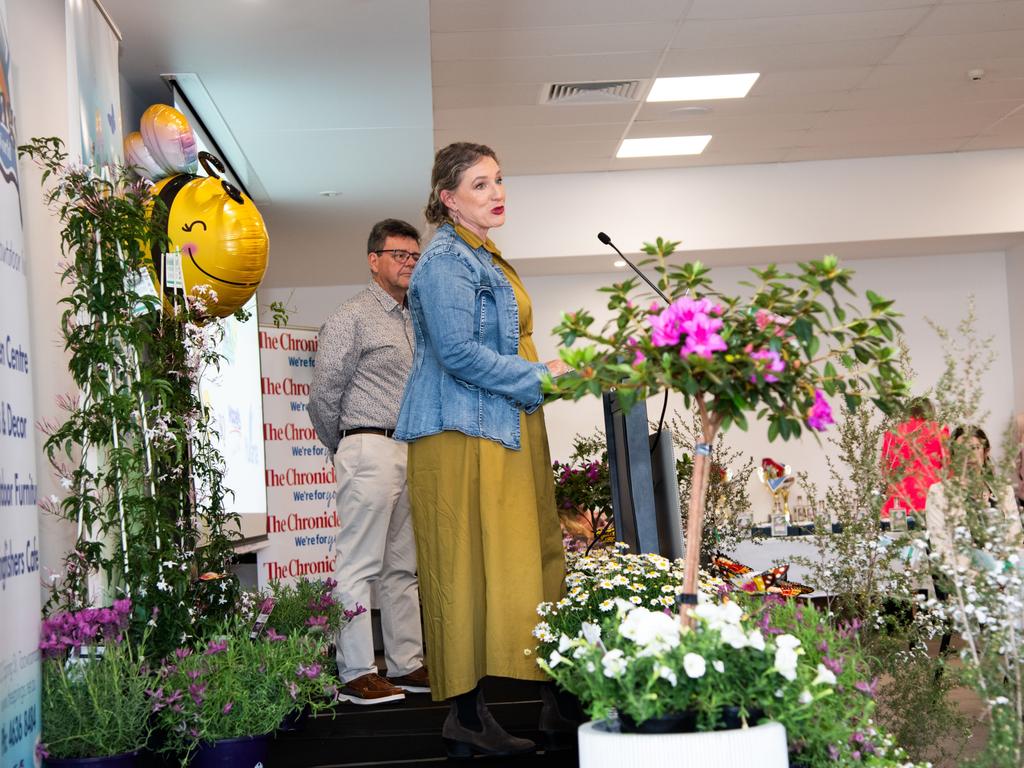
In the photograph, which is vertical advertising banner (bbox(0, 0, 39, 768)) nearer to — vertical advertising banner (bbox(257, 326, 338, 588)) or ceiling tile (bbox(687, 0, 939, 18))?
vertical advertising banner (bbox(257, 326, 338, 588))

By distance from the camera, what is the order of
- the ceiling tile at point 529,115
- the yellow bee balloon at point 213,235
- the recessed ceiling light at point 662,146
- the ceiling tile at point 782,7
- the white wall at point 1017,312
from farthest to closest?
1. the white wall at point 1017,312
2. the recessed ceiling light at point 662,146
3. the ceiling tile at point 529,115
4. the ceiling tile at point 782,7
5. the yellow bee balloon at point 213,235

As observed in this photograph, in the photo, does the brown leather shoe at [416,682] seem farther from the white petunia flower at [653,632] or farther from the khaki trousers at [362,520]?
the white petunia flower at [653,632]

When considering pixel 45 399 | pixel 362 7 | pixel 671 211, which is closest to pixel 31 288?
pixel 45 399

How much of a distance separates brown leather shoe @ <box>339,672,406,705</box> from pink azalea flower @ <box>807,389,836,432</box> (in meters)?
2.68

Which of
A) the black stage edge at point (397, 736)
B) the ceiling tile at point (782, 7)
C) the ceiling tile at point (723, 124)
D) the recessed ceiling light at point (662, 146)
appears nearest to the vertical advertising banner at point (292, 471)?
the black stage edge at point (397, 736)

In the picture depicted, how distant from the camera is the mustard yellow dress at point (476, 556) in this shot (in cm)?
265

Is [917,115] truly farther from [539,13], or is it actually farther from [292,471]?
[292,471]

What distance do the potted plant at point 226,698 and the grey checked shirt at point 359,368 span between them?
1.47m

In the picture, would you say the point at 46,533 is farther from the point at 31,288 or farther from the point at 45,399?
the point at 31,288

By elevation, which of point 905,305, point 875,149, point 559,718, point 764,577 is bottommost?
point 559,718

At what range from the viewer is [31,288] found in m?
2.85

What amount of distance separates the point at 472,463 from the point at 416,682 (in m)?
1.87

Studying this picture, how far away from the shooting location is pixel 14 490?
2240 millimetres

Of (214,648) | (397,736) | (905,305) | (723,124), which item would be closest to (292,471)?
(397,736)
